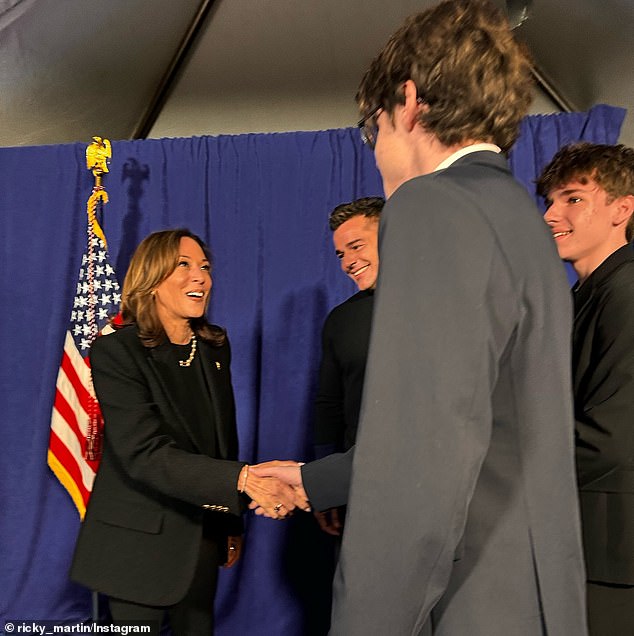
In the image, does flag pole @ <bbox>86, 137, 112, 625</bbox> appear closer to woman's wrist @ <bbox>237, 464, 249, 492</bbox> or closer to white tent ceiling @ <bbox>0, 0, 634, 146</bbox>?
white tent ceiling @ <bbox>0, 0, 634, 146</bbox>

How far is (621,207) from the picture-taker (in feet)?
5.66

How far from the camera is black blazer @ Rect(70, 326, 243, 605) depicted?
6.27ft

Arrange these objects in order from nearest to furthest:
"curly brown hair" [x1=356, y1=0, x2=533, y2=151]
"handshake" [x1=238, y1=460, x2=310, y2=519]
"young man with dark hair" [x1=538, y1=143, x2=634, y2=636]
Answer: "curly brown hair" [x1=356, y1=0, x2=533, y2=151] → "young man with dark hair" [x1=538, y1=143, x2=634, y2=636] → "handshake" [x1=238, y1=460, x2=310, y2=519]

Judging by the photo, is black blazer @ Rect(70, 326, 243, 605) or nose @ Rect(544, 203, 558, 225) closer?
nose @ Rect(544, 203, 558, 225)

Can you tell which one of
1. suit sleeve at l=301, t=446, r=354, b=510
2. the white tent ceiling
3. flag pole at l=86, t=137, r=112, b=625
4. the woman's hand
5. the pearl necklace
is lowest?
the woman's hand

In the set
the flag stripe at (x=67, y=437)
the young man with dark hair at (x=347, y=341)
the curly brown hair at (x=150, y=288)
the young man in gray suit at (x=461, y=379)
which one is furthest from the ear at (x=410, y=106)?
the flag stripe at (x=67, y=437)

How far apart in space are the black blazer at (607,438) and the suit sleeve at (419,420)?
2.61 feet

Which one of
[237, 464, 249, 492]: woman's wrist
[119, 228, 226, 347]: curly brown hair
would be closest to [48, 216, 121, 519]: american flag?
[119, 228, 226, 347]: curly brown hair

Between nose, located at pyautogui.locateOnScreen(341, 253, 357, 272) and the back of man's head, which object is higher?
the back of man's head

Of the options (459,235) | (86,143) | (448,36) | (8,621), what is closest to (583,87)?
(86,143)

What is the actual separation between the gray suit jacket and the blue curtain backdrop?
2515mm

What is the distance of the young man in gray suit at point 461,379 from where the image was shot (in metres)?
0.71

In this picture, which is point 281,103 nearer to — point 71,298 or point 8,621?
point 71,298

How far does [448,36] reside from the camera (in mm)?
884
